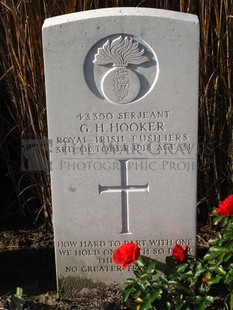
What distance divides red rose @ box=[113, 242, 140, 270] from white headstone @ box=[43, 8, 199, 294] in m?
0.19

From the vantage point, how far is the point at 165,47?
2.78 m

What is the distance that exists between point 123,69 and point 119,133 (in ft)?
1.00

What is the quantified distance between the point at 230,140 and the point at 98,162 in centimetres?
111

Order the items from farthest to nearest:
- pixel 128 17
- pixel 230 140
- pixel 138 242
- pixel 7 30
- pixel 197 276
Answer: pixel 230 140 < pixel 7 30 < pixel 138 242 < pixel 197 276 < pixel 128 17

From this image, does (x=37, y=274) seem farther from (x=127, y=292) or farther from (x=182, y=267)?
(x=182, y=267)

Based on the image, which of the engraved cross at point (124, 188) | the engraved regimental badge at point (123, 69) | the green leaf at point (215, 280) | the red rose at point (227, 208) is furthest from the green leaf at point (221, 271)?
the engraved regimental badge at point (123, 69)

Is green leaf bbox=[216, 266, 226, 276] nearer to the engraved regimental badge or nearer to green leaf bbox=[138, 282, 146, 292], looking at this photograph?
green leaf bbox=[138, 282, 146, 292]

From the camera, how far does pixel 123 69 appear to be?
2828 mm

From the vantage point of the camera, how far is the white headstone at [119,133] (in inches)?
109

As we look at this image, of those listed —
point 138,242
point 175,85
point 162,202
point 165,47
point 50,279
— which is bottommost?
point 50,279

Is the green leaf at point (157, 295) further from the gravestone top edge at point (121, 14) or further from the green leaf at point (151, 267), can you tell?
the gravestone top edge at point (121, 14)

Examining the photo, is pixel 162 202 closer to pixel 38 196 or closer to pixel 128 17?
pixel 128 17

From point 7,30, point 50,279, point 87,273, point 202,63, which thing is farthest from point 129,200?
point 7,30

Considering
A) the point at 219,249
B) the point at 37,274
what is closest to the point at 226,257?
the point at 219,249
